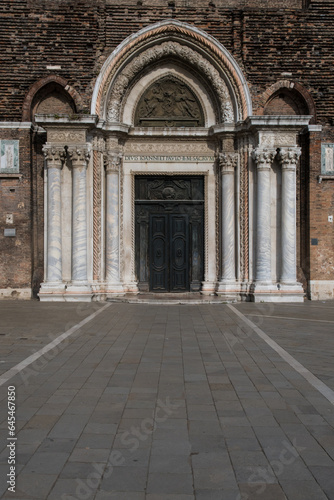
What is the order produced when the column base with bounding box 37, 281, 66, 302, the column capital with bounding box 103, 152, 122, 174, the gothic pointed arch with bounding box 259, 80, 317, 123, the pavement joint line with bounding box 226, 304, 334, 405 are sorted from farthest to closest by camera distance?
the column capital with bounding box 103, 152, 122, 174 → the gothic pointed arch with bounding box 259, 80, 317, 123 → the column base with bounding box 37, 281, 66, 302 → the pavement joint line with bounding box 226, 304, 334, 405

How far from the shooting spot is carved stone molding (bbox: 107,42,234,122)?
51.2 feet

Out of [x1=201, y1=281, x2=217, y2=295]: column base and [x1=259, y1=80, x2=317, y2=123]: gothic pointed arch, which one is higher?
[x1=259, y1=80, x2=317, y2=123]: gothic pointed arch

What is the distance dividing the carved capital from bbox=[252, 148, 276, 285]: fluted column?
17.6 ft

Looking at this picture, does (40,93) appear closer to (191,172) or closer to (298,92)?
(191,172)

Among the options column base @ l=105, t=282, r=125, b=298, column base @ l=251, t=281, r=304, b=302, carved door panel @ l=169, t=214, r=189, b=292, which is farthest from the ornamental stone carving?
column base @ l=251, t=281, r=304, b=302

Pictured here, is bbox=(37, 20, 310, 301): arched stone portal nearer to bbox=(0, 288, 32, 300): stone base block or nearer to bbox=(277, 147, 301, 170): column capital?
bbox=(277, 147, 301, 170): column capital

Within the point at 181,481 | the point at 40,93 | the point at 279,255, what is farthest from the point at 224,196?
the point at 181,481

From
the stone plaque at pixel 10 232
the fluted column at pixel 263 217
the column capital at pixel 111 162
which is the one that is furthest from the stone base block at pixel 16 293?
the fluted column at pixel 263 217

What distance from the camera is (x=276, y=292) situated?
48.6 ft

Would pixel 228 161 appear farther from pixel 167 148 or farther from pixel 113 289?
pixel 113 289

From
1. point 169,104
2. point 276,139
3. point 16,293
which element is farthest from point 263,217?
point 16,293

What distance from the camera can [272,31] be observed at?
51.3 ft

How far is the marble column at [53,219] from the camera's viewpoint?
48.4 ft

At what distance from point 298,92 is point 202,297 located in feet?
21.3
